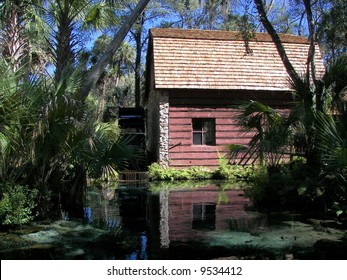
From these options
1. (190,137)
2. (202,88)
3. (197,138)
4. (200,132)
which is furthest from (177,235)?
(197,138)

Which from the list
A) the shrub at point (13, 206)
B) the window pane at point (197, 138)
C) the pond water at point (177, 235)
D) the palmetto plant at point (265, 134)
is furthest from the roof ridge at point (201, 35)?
the shrub at point (13, 206)

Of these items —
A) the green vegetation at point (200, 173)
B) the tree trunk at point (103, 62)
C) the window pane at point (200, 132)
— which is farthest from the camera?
the window pane at point (200, 132)

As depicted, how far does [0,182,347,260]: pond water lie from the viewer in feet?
16.2

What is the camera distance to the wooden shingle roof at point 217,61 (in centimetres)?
1549

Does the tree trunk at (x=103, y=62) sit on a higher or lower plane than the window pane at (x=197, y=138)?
higher

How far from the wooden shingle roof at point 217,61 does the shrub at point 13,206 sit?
9173 millimetres

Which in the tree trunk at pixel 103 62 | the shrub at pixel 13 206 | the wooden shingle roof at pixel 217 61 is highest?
the wooden shingle roof at pixel 217 61

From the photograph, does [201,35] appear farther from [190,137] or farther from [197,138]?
[190,137]

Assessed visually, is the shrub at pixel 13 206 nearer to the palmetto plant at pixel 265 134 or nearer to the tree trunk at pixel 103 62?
the tree trunk at pixel 103 62

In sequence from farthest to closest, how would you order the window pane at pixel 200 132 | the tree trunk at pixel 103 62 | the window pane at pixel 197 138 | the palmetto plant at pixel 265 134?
1. the window pane at pixel 197 138
2. the window pane at pixel 200 132
3. the tree trunk at pixel 103 62
4. the palmetto plant at pixel 265 134

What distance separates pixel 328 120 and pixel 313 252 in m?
2.66

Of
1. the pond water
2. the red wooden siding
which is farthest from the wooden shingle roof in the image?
the pond water

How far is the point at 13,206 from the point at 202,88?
33.9ft

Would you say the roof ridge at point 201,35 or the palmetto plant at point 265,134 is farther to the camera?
the roof ridge at point 201,35
